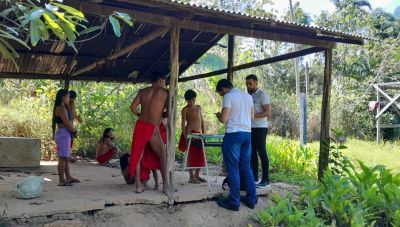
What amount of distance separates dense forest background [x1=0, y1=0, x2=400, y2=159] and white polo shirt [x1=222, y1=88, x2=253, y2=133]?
52.4 inches

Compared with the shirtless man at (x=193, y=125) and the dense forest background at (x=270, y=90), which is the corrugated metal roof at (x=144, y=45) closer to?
the dense forest background at (x=270, y=90)

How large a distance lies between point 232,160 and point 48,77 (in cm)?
566

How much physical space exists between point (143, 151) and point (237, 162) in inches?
46.5

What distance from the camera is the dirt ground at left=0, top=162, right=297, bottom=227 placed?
4148 millimetres

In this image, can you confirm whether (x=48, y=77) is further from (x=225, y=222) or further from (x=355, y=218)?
(x=355, y=218)

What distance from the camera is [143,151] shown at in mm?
5148

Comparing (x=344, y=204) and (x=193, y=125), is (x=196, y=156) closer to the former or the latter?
(x=193, y=125)

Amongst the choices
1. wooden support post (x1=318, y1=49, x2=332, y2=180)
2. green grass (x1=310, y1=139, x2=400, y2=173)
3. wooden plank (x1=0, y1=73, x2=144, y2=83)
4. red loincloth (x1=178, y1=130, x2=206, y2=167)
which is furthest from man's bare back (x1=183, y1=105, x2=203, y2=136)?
green grass (x1=310, y1=139, x2=400, y2=173)

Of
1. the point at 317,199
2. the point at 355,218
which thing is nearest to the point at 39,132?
the point at 317,199

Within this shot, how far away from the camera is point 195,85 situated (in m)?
17.3

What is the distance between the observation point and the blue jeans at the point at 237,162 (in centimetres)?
494

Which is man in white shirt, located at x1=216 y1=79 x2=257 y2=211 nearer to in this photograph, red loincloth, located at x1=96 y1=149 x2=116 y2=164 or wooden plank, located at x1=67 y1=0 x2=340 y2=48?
wooden plank, located at x1=67 y1=0 x2=340 y2=48

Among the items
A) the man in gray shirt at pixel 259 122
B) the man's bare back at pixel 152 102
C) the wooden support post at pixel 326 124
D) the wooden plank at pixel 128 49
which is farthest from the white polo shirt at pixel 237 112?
the wooden support post at pixel 326 124

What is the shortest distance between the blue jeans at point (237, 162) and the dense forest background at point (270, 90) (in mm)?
1828
